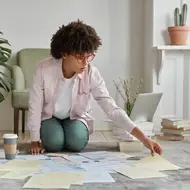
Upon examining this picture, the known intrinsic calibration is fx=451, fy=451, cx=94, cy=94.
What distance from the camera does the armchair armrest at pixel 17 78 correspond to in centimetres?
374

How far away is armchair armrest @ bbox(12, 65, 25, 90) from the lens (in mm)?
3738

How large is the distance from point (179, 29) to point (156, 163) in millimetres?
1976

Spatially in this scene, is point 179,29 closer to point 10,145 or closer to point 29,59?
point 29,59

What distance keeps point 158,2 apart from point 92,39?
1.79 metres

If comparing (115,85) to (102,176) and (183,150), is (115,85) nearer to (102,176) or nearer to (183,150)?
(183,150)

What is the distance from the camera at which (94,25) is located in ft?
14.1

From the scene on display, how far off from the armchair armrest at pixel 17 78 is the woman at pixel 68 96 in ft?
3.82

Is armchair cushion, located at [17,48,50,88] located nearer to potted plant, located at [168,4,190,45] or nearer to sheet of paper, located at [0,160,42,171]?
potted plant, located at [168,4,190,45]

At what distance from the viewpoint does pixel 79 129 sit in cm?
263

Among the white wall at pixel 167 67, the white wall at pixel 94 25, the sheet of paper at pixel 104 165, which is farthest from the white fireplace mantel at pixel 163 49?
the sheet of paper at pixel 104 165

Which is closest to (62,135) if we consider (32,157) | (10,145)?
(32,157)

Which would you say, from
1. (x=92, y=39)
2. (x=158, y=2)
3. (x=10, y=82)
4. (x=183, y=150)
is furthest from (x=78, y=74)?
(x=158, y=2)

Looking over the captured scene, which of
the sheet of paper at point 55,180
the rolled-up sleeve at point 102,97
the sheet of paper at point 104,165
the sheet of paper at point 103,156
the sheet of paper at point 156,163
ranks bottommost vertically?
the sheet of paper at point 103,156

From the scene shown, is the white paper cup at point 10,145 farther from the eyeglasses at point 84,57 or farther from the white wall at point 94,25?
the white wall at point 94,25
